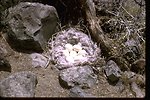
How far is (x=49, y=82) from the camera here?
2.30 m

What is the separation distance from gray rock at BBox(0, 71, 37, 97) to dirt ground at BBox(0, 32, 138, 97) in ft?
0.28

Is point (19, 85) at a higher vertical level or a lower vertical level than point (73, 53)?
higher

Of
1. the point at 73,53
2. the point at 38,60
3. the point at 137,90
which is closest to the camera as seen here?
the point at 137,90

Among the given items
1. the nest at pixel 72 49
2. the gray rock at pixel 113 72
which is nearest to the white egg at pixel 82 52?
the nest at pixel 72 49

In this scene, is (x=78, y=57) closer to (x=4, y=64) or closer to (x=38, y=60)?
(x=38, y=60)

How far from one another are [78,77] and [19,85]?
429 mm


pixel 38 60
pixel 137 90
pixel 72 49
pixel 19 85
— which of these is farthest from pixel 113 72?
pixel 19 85

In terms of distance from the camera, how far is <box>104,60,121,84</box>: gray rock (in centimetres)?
234

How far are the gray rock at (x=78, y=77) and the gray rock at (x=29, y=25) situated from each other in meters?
0.35

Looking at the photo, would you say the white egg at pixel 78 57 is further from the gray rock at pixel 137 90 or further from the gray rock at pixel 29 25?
the gray rock at pixel 137 90

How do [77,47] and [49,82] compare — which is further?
[77,47]

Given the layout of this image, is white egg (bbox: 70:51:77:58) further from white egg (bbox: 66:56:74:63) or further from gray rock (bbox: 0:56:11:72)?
gray rock (bbox: 0:56:11:72)
